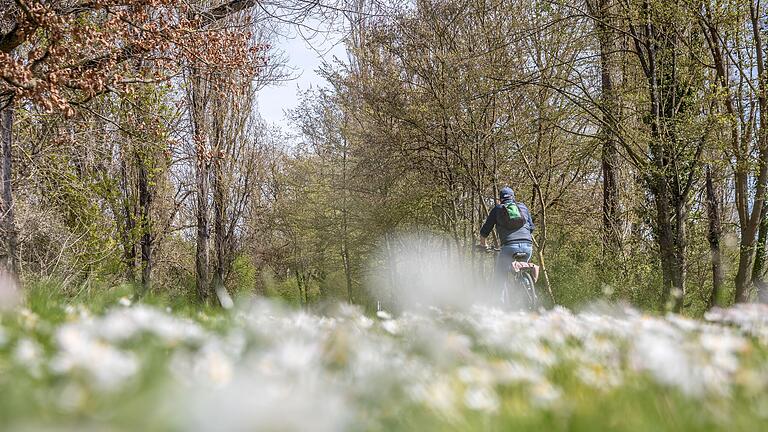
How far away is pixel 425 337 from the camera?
1.97 metres

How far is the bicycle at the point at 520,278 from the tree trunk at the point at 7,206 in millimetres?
6466

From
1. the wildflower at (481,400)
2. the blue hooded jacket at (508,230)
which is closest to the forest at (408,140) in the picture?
the blue hooded jacket at (508,230)

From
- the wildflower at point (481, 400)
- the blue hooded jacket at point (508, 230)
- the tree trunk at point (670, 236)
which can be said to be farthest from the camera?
the tree trunk at point (670, 236)

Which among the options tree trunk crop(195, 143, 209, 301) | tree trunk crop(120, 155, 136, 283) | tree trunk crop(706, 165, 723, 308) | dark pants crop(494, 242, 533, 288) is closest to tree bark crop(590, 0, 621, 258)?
tree trunk crop(706, 165, 723, 308)

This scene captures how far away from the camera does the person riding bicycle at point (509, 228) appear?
888 cm

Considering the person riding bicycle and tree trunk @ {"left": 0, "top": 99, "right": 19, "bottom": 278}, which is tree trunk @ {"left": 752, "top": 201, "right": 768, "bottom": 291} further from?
tree trunk @ {"left": 0, "top": 99, "right": 19, "bottom": 278}

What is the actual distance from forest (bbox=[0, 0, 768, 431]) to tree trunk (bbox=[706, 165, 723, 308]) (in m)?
0.09

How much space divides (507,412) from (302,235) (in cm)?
2386

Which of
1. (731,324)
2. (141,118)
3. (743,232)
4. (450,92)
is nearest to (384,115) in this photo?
(450,92)

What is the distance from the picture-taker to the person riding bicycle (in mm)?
8883

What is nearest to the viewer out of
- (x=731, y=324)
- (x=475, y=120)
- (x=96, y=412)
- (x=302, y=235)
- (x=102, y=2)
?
(x=96, y=412)

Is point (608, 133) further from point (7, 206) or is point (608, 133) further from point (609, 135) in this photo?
point (7, 206)

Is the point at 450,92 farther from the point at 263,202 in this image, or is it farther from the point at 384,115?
the point at 263,202

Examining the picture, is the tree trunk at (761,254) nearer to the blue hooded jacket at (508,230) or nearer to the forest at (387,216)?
the forest at (387,216)
